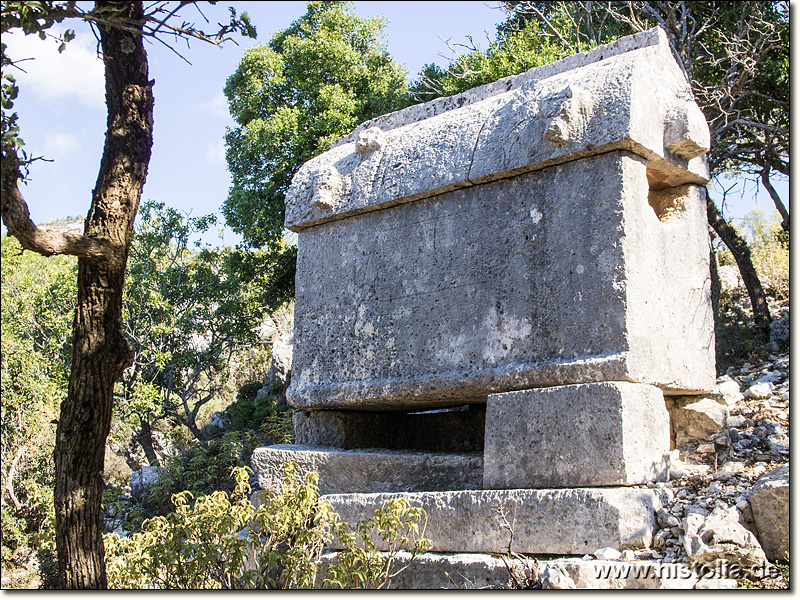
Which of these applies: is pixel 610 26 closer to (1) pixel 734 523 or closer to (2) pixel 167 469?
(2) pixel 167 469

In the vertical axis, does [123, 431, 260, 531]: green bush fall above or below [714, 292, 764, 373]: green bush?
below

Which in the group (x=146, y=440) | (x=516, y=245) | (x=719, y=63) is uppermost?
(x=719, y=63)

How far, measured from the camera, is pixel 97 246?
138 inches

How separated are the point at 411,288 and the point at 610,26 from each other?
697 cm

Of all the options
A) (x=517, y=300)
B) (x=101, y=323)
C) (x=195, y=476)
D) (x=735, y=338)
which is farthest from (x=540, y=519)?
(x=195, y=476)

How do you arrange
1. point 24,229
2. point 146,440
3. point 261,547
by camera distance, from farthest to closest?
point 146,440
point 261,547
point 24,229

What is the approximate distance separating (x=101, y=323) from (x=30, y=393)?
6549mm

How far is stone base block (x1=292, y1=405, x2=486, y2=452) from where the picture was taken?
16.6ft

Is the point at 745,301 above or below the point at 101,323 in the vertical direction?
above

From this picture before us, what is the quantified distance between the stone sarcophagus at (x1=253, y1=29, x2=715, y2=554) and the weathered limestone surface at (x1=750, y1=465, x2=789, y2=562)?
1.45 feet

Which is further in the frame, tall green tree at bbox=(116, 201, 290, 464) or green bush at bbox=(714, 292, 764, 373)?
tall green tree at bbox=(116, 201, 290, 464)

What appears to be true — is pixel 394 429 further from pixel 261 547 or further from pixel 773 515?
pixel 773 515

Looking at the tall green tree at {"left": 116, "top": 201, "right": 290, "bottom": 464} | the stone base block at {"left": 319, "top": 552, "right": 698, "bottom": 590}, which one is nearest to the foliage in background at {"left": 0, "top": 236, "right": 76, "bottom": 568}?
the tall green tree at {"left": 116, "top": 201, "right": 290, "bottom": 464}

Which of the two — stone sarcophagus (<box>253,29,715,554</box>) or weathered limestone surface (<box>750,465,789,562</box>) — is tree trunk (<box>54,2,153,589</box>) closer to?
stone sarcophagus (<box>253,29,715,554</box>)
